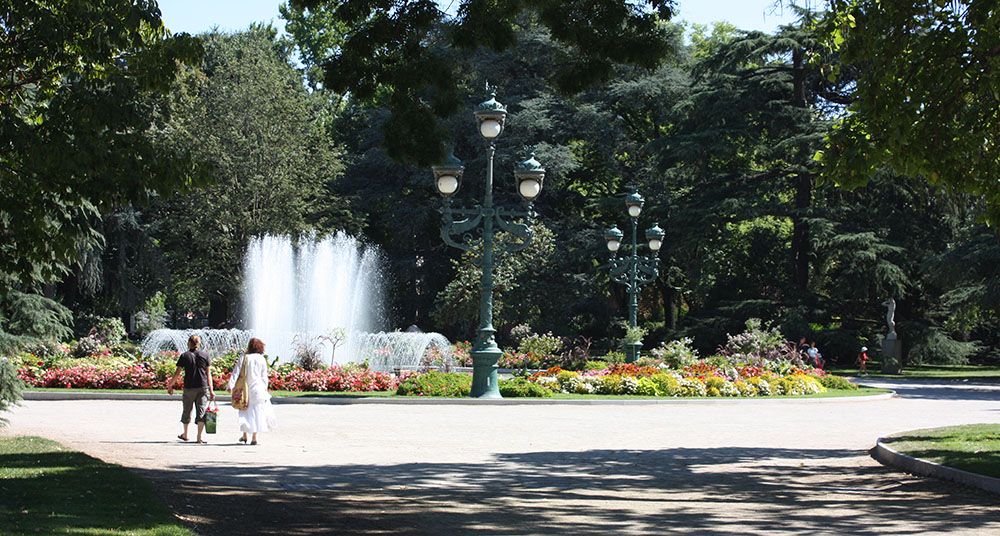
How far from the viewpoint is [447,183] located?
25.3 meters

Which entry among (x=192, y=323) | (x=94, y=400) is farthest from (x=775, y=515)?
(x=192, y=323)

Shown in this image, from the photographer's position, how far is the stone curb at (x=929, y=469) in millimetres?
12695

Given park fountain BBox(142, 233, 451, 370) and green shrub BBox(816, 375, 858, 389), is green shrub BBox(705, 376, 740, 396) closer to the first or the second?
green shrub BBox(816, 375, 858, 389)

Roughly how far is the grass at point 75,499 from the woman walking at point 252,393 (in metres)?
3.14

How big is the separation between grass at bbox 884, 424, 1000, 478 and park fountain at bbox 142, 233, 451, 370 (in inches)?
672

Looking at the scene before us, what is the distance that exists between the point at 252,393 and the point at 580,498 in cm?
642

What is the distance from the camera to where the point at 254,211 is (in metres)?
56.1

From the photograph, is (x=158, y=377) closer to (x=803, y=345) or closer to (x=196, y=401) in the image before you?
(x=196, y=401)

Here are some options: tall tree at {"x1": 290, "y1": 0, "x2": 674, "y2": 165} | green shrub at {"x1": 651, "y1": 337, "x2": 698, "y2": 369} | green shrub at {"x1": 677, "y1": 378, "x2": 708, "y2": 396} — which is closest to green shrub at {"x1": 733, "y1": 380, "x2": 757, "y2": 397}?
green shrub at {"x1": 677, "y1": 378, "x2": 708, "y2": 396}

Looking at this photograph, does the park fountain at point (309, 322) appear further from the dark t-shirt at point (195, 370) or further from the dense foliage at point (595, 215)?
Answer: the dark t-shirt at point (195, 370)

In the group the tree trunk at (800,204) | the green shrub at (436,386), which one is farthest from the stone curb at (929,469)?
the tree trunk at (800,204)

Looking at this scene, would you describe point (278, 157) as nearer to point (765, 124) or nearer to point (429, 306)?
point (429, 306)

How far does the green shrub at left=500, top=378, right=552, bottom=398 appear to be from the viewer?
88.2ft

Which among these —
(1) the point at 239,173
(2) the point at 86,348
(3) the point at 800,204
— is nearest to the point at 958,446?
(2) the point at 86,348
